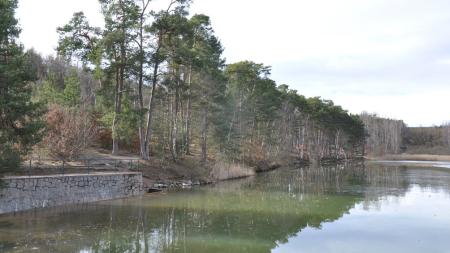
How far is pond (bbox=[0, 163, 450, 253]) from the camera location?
13.7 m

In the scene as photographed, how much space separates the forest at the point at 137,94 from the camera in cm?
1725

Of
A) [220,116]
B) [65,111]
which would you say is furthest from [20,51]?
[220,116]

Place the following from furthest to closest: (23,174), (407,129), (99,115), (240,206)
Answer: (407,129) < (99,115) < (240,206) < (23,174)

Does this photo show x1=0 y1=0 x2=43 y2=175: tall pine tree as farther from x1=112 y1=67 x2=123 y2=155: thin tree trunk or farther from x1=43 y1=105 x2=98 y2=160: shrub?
x1=112 y1=67 x2=123 y2=155: thin tree trunk

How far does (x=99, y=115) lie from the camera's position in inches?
1492

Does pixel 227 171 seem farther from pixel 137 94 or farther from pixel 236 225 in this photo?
pixel 236 225

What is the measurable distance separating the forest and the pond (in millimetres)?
3496

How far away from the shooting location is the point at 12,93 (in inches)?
666

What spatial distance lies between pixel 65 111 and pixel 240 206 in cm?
1276

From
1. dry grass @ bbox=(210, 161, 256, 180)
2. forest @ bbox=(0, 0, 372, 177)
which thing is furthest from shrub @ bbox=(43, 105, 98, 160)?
dry grass @ bbox=(210, 161, 256, 180)

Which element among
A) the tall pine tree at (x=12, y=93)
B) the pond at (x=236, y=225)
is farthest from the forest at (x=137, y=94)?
the pond at (x=236, y=225)

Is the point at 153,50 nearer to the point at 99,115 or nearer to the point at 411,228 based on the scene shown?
the point at 99,115

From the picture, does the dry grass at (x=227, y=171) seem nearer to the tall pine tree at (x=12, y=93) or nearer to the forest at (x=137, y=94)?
the forest at (x=137, y=94)

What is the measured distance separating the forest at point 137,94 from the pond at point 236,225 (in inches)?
138
